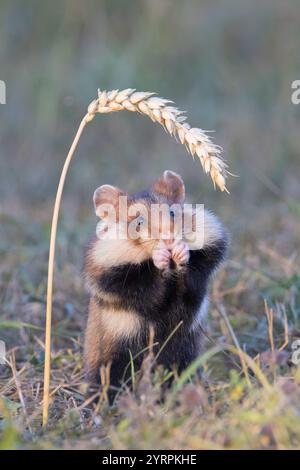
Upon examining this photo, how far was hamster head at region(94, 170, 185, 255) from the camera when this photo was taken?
177 inches

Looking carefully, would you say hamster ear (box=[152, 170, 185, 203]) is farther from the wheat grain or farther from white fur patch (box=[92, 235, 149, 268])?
the wheat grain

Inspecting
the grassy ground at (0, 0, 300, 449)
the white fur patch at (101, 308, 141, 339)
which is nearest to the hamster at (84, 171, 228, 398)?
the white fur patch at (101, 308, 141, 339)

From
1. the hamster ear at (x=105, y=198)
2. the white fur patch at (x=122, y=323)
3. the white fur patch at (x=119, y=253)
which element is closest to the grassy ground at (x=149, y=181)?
the white fur patch at (x=122, y=323)

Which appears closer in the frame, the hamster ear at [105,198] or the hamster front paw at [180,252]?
the hamster front paw at [180,252]

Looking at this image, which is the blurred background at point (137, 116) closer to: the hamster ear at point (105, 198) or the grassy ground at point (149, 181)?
the grassy ground at point (149, 181)

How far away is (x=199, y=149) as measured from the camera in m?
3.99

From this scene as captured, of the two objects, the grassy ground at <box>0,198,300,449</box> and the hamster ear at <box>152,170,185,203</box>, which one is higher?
the hamster ear at <box>152,170,185,203</box>

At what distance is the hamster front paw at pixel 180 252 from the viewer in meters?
4.37

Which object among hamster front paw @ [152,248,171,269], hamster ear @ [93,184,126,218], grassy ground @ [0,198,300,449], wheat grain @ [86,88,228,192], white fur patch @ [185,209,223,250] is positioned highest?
wheat grain @ [86,88,228,192]

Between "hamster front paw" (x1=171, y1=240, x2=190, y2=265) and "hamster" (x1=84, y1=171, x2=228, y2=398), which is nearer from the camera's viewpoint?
"hamster front paw" (x1=171, y1=240, x2=190, y2=265)

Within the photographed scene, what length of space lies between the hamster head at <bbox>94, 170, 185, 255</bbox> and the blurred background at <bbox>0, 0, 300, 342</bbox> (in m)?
2.73

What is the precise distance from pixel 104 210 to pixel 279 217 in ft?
13.4

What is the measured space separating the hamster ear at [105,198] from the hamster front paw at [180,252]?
534mm

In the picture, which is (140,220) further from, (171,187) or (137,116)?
(137,116)
